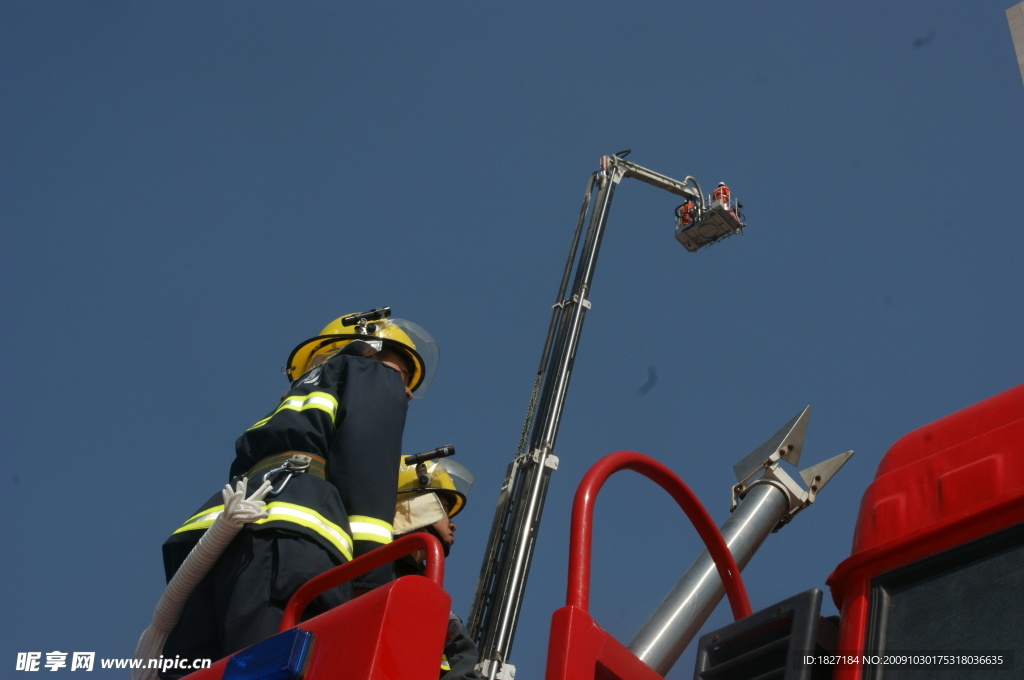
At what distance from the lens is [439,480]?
620 centimetres

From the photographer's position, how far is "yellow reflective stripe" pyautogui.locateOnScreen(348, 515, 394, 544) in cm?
387

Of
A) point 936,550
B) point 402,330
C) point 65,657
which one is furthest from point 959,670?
point 402,330

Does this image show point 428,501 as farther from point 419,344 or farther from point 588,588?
point 588,588

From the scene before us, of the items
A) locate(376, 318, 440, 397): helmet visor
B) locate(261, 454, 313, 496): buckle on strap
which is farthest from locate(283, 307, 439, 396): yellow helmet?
locate(261, 454, 313, 496): buckle on strap

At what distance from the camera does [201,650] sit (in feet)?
11.9

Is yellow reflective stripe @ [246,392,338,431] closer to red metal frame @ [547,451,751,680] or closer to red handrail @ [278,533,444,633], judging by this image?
red handrail @ [278,533,444,633]

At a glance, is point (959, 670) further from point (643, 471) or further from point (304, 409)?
point (304, 409)

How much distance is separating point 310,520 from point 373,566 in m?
0.80

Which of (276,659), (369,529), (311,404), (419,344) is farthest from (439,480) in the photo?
(276,659)

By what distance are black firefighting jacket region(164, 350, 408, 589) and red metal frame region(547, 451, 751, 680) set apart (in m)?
1.26

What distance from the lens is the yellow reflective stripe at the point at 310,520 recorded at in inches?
142

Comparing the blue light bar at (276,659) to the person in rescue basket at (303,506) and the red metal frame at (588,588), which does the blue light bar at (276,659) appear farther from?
the person in rescue basket at (303,506)

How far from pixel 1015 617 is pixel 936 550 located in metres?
0.27

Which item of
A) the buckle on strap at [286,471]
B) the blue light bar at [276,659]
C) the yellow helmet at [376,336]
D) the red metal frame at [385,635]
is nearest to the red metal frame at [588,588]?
the red metal frame at [385,635]
